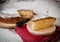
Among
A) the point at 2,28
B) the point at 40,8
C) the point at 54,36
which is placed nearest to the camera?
the point at 54,36

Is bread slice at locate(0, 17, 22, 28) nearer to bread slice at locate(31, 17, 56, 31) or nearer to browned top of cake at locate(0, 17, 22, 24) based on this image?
browned top of cake at locate(0, 17, 22, 24)

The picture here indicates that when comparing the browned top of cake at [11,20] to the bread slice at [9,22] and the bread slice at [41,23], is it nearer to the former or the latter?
the bread slice at [9,22]

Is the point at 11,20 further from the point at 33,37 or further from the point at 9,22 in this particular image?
the point at 33,37

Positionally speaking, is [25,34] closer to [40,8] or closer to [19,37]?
[19,37]

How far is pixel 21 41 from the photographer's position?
2.02ft

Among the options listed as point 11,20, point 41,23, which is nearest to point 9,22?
point 11,20

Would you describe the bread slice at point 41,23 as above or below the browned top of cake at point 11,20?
above

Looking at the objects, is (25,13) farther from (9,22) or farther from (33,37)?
(33,37)

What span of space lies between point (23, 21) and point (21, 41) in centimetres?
11

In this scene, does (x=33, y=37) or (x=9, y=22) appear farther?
(x=9, y=22)

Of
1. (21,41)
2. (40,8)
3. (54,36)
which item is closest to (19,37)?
(21,41)

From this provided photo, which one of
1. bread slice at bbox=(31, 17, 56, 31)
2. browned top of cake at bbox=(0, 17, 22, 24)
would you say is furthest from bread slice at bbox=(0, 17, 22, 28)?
bread slice at bbox=(31, 17, 56, 31)

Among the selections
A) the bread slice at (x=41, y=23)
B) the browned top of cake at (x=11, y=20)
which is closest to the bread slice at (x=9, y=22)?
the browned top of cake at (x=11, y=20)

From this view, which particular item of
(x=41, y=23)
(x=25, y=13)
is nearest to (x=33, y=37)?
(x=41, y=23)
